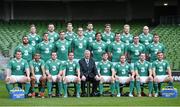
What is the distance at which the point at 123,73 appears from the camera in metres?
16.7

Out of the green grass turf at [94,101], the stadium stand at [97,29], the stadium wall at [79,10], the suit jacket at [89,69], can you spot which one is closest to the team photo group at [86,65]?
the suit jacket at [89,69]

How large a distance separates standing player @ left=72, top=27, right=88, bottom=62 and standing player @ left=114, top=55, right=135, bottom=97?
120 centimetres

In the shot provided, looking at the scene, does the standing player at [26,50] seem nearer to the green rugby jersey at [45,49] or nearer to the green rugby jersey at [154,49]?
the green rugby jersey at [45,49]

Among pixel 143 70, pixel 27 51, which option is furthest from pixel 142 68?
pixel 27 51

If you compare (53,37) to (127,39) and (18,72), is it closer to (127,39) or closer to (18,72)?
(18,72)

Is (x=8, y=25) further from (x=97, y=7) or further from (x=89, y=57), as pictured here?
(x=89, y=57)

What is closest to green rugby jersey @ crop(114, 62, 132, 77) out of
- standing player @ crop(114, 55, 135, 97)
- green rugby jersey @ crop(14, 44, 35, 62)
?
standing player @ crop(114, 55, 135, 97)

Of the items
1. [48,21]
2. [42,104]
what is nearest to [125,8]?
[48,21]

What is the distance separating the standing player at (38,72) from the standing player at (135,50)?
2.69m

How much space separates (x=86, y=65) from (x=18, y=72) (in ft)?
6.35

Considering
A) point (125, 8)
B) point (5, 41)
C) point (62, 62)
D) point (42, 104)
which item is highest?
point (125, 8)

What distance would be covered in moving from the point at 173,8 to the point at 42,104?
28550 millimetres

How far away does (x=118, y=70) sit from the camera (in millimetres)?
16766

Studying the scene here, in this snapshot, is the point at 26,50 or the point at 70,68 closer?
the point at 70,68
